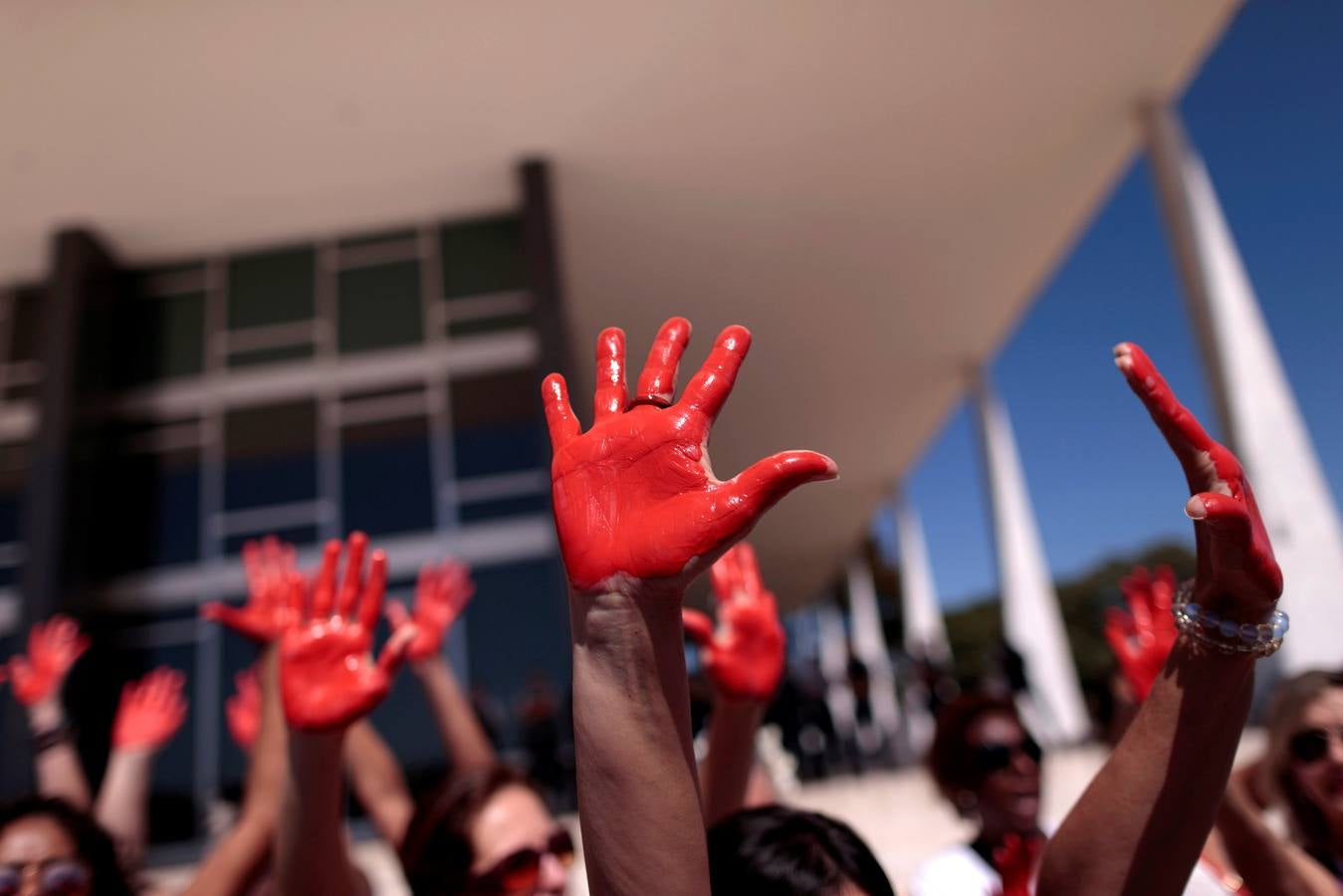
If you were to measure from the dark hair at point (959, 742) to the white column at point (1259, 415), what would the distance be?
6.22 meters

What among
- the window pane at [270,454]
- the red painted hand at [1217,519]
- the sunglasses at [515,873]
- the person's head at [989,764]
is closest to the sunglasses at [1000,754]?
the person's head at [989,764]

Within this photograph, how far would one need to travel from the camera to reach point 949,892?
220 centimetres

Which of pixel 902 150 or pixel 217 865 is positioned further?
pixel 902 150

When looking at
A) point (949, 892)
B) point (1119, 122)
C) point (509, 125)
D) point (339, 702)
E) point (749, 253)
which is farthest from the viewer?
point (749, 253)

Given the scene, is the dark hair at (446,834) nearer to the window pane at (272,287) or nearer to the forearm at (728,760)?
the forearm at (728,760)

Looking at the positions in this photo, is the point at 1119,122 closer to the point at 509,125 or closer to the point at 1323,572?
the point at 1323,572

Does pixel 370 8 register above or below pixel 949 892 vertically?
above

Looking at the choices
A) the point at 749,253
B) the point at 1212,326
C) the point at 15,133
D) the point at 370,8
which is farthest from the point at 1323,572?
the point at 15,133

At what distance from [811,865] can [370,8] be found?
8.31m

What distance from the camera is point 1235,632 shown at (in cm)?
123

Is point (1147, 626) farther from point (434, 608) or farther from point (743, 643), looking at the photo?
point (434, 608)

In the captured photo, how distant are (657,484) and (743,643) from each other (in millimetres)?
966

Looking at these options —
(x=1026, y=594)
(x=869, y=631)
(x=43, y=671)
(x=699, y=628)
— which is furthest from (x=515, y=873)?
(x=869, y=631)

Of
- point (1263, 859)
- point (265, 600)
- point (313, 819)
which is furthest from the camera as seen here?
point (265, 600)
